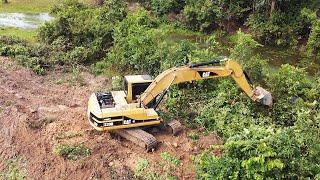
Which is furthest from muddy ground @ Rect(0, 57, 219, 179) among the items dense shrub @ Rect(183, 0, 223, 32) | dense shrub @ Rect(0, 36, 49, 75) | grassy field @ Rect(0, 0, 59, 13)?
grassy field @ Rect(0, 0, 59, 13)

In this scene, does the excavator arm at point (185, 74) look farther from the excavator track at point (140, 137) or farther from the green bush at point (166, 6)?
the green bush at point (166, 6)

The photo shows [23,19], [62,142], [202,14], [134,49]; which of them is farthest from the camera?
[23,19]

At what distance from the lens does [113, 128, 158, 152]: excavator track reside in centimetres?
1240

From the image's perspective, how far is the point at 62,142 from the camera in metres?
12.8

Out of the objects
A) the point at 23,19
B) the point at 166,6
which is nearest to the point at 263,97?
the point at 166,6

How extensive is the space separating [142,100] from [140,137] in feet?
3.46

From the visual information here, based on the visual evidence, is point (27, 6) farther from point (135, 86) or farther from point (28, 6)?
point (135, 86)

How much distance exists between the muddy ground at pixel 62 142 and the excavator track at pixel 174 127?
163 mm

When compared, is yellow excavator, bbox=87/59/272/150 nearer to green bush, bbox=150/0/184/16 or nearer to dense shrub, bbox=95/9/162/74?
dense shrub, bbox=95/9/162/74

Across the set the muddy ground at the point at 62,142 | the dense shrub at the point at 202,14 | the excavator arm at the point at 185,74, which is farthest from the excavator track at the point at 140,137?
the dense shrub at the point at 202,14

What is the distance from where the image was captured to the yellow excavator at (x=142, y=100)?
12.4 metres

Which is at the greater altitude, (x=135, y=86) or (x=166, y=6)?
(x=135, y=86)

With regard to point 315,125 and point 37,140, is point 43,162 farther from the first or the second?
point 315,125

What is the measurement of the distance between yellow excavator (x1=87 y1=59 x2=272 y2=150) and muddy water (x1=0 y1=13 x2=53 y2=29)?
1425 cm
